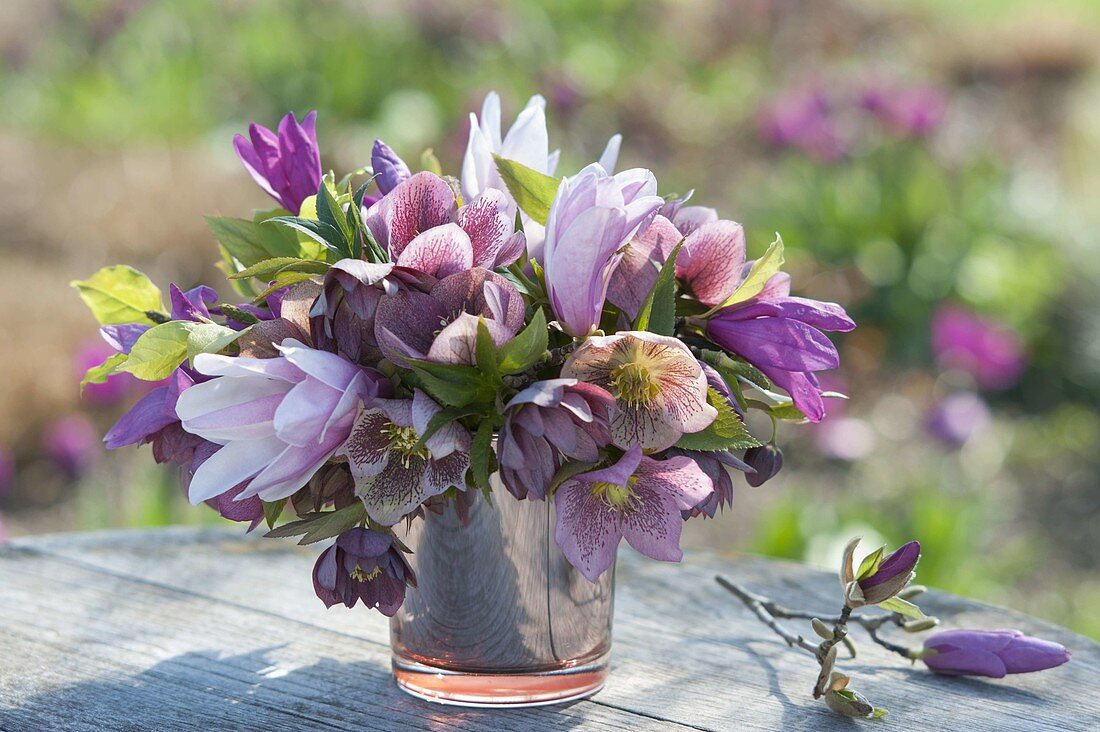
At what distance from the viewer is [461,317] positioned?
3.08 ft

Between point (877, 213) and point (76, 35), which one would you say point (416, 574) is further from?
point (76, 35)

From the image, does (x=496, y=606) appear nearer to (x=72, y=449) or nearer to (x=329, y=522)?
(x=329, y=522)

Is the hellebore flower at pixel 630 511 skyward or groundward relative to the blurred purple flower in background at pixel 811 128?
groundward

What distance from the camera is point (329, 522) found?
40.3 inches

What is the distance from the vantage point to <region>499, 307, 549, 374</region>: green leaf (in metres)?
0.94

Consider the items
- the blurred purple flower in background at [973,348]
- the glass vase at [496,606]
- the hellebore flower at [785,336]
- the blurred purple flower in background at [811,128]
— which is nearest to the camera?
the hellebore flower at [785,336]

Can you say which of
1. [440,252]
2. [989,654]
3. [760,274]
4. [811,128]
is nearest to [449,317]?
[440,252]

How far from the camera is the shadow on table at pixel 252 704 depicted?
1.15 meters

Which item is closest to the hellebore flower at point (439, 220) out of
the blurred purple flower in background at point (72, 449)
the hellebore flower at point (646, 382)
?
the hellebore flower at point (646, 382)

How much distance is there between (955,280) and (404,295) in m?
3.77

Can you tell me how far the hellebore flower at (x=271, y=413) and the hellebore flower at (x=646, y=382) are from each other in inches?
6.7

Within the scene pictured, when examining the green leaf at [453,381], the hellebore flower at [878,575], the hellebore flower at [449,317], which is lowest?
the hellebore flower at [878,575]

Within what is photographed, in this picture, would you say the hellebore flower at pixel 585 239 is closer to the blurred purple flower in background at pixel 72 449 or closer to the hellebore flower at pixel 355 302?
the hellebore flower at pixel 355 302

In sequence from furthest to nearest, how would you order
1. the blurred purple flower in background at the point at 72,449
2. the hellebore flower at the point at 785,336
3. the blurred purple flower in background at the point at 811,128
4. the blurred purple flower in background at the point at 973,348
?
the blurred purple flower in background at the point at 811,128, the blurred purple flower in background at the point at 973,348, the blurred purple flower in background at the point at 72,449, the hellebore flower at the point at 785,336
